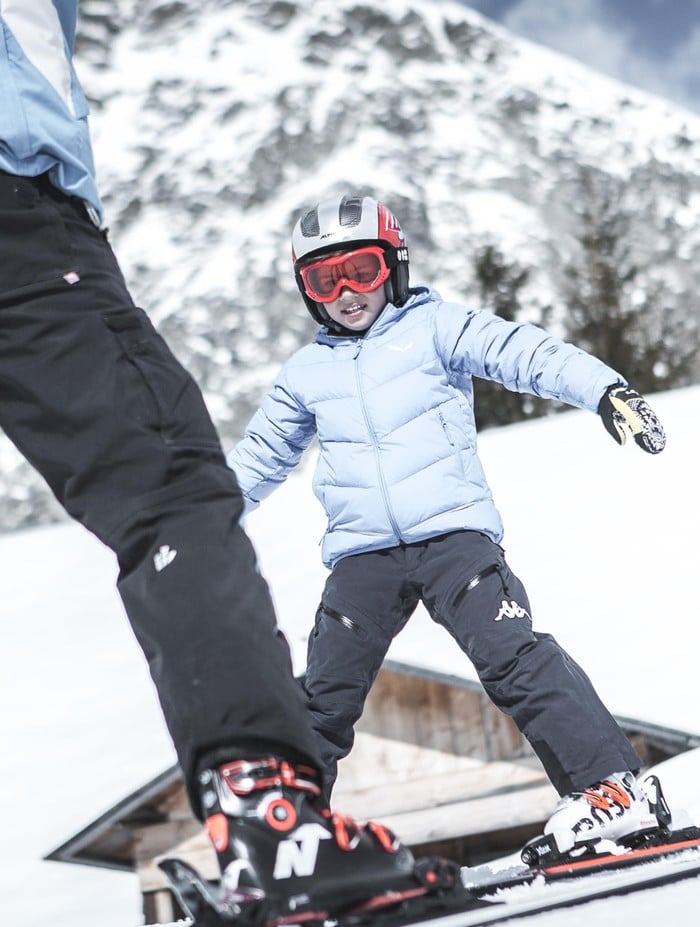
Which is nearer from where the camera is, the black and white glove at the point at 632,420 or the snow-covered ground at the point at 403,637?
the black and white glove at the point at 632,420

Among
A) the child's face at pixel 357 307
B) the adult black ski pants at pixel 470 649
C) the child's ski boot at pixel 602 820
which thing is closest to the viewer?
the child's ski boot at pixel 602 820

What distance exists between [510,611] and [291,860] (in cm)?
145

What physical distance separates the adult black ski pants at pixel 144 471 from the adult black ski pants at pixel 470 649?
51.0 inches

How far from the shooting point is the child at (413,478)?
264 cm

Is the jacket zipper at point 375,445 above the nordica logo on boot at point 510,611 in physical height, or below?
above

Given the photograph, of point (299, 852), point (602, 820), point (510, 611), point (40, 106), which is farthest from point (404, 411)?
point (299, 852)

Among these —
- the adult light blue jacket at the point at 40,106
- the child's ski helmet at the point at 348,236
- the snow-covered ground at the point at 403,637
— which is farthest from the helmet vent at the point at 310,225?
the snow-covered ground at the point at 403,637

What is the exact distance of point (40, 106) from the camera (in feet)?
5.25

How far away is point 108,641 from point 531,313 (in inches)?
1390

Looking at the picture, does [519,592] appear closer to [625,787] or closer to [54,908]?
[625,787]

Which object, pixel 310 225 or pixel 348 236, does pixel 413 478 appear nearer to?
pixel 348 236

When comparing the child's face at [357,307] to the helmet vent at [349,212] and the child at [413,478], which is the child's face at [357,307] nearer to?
the child at [413,478]

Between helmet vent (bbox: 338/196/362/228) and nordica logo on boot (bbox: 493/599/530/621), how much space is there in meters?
1.19

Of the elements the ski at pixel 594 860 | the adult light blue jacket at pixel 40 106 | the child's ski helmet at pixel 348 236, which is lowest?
the ski at pixel 594 860
